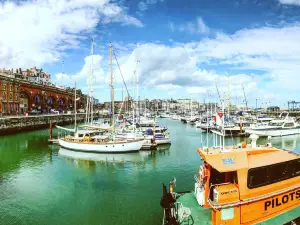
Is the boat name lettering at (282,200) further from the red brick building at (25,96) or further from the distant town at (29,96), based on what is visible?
the red brick building at (25,96)

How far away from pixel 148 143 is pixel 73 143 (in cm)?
1013

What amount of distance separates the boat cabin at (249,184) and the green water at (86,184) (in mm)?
5141

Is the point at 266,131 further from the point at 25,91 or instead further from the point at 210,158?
the point at 25,91

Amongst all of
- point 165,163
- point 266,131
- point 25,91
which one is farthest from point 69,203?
point 25,91

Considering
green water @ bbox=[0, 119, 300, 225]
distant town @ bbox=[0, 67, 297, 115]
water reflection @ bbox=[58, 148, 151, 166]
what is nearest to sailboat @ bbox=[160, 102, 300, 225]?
green water @ bbox=[0, 119, 300, 225]

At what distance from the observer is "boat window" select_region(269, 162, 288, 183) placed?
995 cm

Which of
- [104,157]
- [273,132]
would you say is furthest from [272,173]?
[273,132]

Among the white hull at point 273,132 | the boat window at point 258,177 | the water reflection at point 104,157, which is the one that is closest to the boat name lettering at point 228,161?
the boat window at point 258,177

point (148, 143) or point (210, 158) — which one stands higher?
point (210, 158)

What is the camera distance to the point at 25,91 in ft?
233

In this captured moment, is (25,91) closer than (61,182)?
No

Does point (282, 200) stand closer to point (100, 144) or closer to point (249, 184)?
point (249, 184)

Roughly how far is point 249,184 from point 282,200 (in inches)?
81.9

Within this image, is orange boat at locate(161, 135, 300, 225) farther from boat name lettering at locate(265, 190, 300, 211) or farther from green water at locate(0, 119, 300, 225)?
green water at locate(0, 119, 300, 225)
